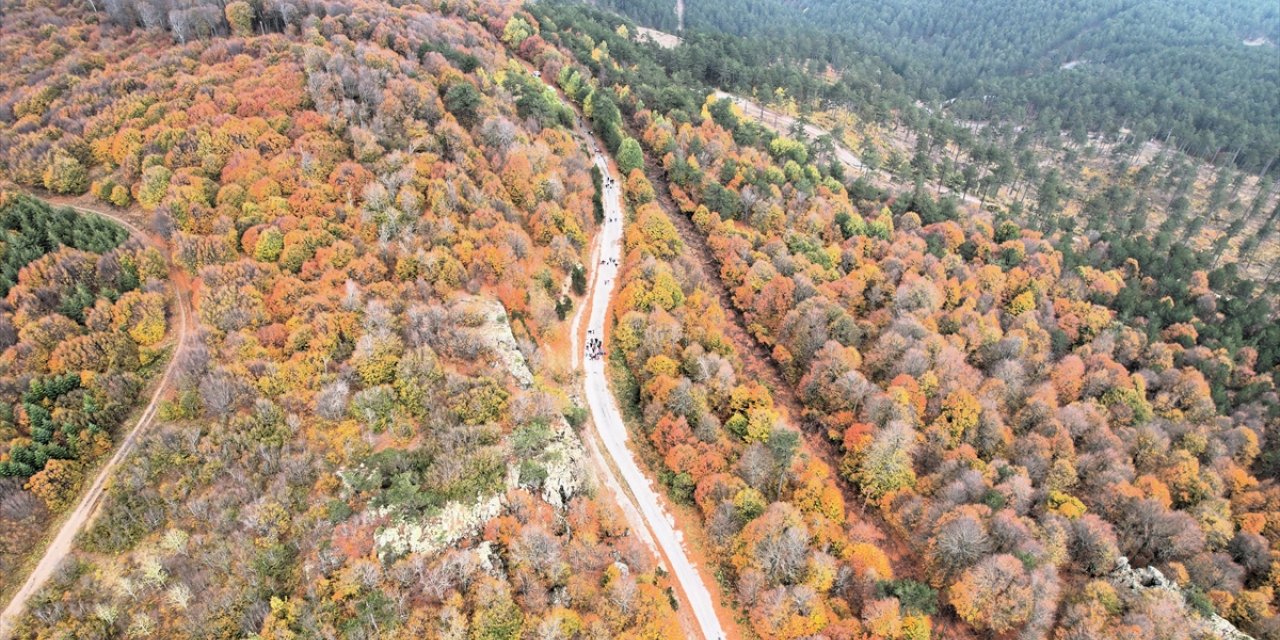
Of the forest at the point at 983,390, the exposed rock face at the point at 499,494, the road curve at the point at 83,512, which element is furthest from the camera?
the forest at the point at 983,390

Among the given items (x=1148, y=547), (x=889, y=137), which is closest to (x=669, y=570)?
(x=1148, y=547)

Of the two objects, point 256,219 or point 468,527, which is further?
point 256,219

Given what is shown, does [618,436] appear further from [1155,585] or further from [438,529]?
[1155,585]

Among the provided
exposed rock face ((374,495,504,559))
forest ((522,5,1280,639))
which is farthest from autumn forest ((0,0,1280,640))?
forest ((522,5,1280,639))

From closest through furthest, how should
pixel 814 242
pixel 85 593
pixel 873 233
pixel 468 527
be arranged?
pixel 85 593 → pixel 468 527 → pixel 814 242 → pixel 873 233

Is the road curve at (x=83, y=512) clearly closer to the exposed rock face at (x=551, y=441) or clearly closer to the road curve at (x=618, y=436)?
the exposed rock face at (x=551, y=441)

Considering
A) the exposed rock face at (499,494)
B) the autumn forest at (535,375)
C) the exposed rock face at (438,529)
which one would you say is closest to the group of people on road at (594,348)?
the autumn forest at (535,375)

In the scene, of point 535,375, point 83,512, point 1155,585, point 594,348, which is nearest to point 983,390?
point 1155,585

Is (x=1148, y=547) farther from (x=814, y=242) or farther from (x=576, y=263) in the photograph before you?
(x=576, y=263)
